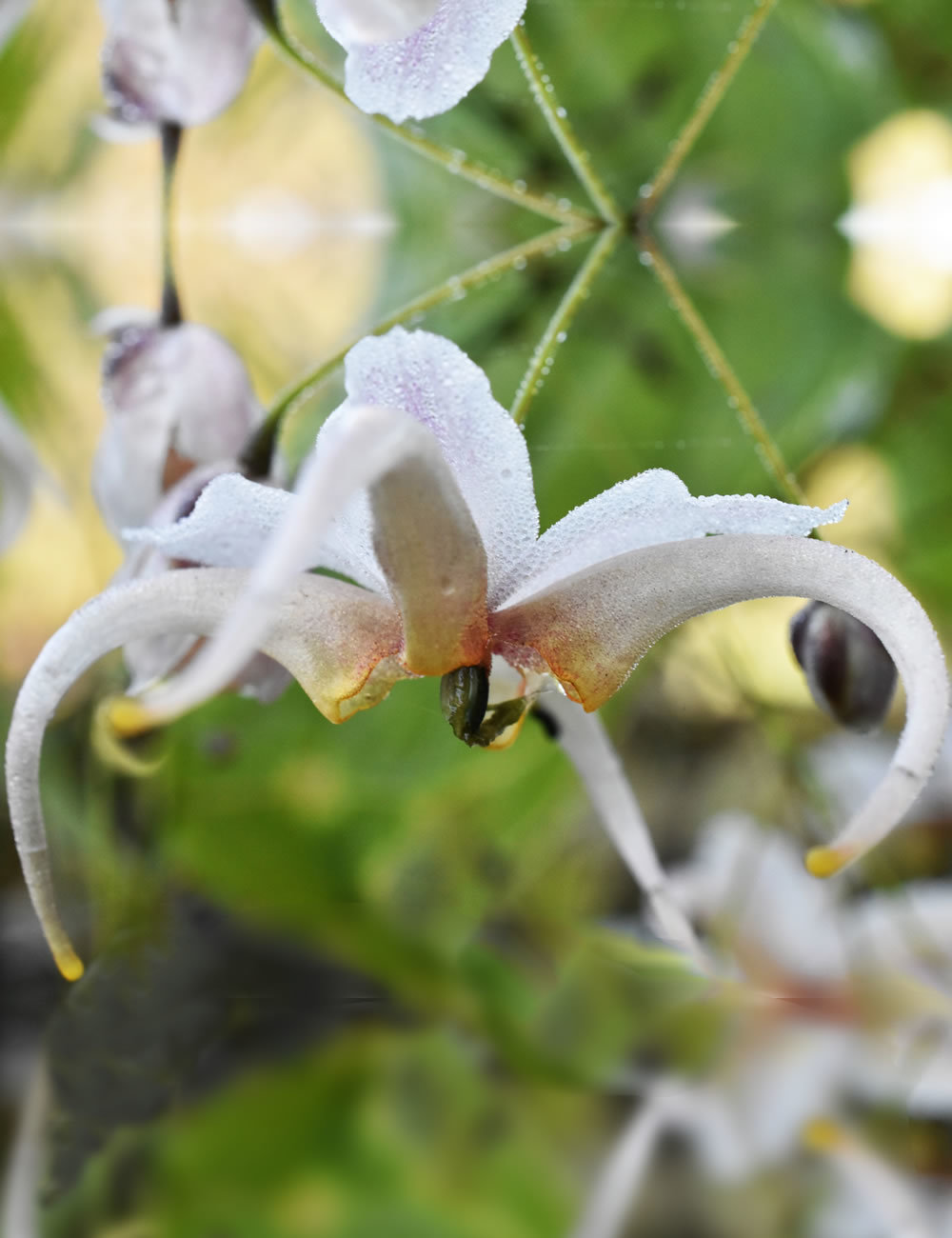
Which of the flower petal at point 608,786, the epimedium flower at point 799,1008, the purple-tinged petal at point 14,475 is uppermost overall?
the purple-tinged petal at point 14,475

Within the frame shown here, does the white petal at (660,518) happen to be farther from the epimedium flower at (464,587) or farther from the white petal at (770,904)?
the white petal at (770,904)

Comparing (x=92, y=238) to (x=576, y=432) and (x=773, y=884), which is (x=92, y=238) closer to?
(x=576, y=432)

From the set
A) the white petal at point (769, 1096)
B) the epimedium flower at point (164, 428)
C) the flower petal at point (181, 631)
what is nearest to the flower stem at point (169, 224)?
the epimedium flower at point (164, 428)

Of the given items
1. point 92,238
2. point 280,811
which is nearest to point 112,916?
point 280,811

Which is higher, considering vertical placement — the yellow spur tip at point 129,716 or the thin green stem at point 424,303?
the yellow spur tip at point 129,716

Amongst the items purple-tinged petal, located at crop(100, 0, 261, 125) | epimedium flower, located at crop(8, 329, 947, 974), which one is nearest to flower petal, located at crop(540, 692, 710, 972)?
epimedium flower, located at crop(8, 329, 947, 974)

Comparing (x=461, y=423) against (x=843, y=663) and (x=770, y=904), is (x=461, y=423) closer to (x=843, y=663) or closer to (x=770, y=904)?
(x=843, y=663)

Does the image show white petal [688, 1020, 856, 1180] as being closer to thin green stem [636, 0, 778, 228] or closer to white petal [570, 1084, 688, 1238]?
white petal [570, 1084, 688, 1238]
